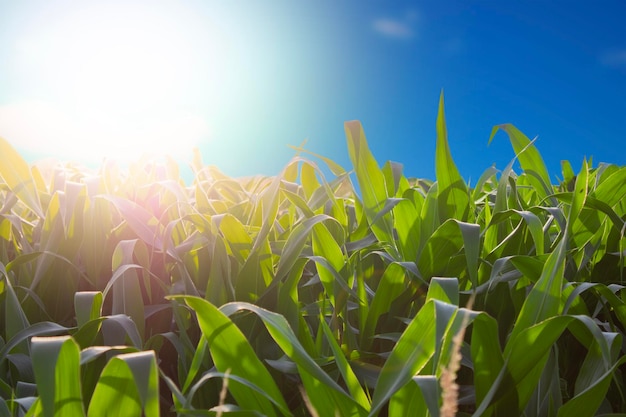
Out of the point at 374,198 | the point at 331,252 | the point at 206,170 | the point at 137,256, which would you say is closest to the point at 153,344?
the point at 137,256

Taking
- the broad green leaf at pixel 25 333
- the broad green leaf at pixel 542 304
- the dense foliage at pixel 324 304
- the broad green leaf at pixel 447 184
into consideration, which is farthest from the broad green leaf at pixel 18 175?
the broad green leaf at pixel 542 304

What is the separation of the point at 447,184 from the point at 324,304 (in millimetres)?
351

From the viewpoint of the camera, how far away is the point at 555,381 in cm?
68

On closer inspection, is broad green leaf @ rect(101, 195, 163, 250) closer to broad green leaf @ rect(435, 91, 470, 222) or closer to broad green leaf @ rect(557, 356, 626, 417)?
broad green leaf @ rect(435, 91, 470, 222)

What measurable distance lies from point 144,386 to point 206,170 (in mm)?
1167

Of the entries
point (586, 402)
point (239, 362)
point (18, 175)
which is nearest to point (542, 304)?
point (586, 402)

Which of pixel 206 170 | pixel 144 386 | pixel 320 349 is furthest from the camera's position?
pixel 206 170

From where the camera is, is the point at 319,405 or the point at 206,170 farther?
the point at 206,170

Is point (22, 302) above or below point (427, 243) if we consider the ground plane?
below

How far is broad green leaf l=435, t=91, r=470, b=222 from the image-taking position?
1.01 meters

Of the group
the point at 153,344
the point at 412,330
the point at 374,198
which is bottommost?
the point at 153,344

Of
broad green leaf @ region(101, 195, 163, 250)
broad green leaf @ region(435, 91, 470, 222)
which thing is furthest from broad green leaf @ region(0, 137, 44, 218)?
broad green leaf @ region(435, 91, 470, 222)

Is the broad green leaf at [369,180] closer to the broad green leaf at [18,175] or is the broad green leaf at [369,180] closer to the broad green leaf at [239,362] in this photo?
the broad green leaf at [239,362]

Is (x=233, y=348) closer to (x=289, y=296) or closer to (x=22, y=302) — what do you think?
(x=289, y=296)
